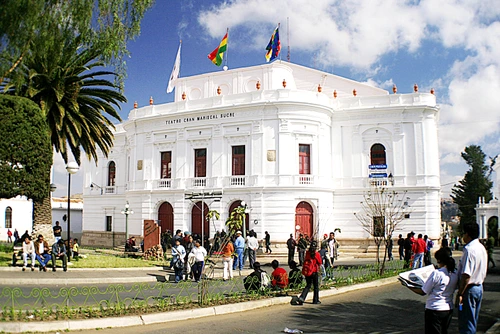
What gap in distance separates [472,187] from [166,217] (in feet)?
137

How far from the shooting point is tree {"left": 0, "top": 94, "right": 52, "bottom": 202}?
1706 centimetres

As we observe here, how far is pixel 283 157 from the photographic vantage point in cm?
3098

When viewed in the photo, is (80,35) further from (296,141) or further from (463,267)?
(296,141)

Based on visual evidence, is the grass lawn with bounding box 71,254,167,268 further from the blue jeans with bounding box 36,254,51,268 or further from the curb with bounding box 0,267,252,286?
the blue jeans with bounding box 36,254,51,268

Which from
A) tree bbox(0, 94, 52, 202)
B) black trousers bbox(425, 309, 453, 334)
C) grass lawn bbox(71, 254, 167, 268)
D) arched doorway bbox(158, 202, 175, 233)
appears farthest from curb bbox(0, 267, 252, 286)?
arched doorway bbox(158, 202, 175, 233)

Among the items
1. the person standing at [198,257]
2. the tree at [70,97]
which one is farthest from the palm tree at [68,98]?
the person standing at [198,257]

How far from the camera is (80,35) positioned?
15102 millimetres

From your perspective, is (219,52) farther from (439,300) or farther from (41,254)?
(439,300)

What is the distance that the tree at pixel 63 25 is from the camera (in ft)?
41.7

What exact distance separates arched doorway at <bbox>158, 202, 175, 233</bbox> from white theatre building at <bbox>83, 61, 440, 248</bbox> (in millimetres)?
76

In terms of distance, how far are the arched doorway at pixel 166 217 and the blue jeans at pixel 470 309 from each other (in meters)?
29.4

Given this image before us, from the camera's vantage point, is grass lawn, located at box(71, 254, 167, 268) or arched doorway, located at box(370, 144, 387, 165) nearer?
grass lawn, located at box(71, 254, 167, 268)

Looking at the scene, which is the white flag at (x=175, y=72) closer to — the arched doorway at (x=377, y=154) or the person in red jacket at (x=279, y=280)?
the arched doorway at (x=377, y=154)

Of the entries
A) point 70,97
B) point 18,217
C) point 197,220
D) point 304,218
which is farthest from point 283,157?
point 18,217
